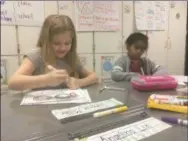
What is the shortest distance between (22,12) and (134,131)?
64.7 inches

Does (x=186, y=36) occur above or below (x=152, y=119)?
above

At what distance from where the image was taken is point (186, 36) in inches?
99.7

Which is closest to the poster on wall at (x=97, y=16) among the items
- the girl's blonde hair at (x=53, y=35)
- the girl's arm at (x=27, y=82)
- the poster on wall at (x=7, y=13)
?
the poster on wall at (x=7, y=13)

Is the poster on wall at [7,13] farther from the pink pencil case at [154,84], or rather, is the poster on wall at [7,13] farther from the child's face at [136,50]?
the pink pencil case at [154,84]

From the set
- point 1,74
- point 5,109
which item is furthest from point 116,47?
point 5,109

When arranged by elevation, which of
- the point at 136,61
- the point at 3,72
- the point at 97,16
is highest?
the point at 97,16

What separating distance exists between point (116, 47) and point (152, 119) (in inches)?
66.4

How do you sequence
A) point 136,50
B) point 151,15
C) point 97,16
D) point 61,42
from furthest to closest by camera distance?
point 151,15, point 97,16, point 136,50, point 61,42

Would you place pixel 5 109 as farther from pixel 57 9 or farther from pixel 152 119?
pixel 57 9

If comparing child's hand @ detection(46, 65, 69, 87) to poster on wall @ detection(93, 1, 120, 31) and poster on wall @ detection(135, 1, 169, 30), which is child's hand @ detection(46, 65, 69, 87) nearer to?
poster on wall @ detection(93, 1, 120, 31)

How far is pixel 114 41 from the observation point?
225 cm

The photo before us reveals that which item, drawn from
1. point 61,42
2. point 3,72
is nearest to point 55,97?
point 61,42

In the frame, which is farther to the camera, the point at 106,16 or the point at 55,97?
the point at 106,16

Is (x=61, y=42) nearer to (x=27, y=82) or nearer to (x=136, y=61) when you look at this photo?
(x=27, y=82)
